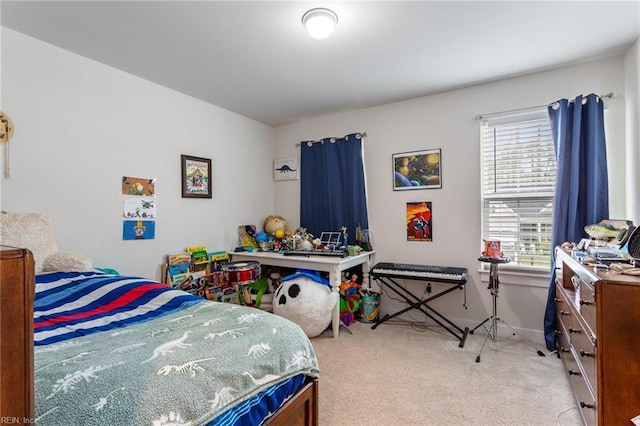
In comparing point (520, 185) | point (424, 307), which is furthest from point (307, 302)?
point (520, 185)

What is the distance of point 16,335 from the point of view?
17.1 inches

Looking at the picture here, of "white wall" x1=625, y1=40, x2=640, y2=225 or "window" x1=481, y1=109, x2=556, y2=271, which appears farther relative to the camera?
"window" x1=481, y1=109, x2=556, y2=271

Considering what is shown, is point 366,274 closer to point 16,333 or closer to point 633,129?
point 633,129

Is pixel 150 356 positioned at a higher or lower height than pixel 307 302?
higher

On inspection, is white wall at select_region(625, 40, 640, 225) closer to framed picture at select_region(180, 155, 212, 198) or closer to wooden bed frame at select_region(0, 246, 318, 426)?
wooden bed frame at select_region(0, 246, 318, 426)

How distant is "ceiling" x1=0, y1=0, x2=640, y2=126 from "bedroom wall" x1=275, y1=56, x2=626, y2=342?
0.17 meters

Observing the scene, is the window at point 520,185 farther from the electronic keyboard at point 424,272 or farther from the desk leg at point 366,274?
the desk leg at point 366,274

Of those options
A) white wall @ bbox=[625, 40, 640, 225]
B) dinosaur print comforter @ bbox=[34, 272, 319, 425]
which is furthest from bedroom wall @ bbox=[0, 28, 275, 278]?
white wall @ bbox=[625, 40, 640, 225]

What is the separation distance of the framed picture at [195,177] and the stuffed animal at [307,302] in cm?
132

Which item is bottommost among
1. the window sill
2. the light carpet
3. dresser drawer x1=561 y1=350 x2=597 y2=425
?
the light carpet

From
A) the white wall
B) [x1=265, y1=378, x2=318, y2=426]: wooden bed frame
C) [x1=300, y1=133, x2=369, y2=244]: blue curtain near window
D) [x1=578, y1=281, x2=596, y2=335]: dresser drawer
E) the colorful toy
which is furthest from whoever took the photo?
[x1=300, y1=133, x2=369, y2=244]: blue curtain near window

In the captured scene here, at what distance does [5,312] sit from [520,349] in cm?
314

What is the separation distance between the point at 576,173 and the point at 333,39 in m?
2.15

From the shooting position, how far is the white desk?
2.81m
